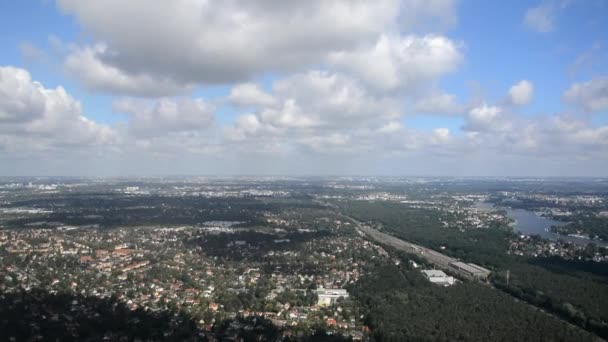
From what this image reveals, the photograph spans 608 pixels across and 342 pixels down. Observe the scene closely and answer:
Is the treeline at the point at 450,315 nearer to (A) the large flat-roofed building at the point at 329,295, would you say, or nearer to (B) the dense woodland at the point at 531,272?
(A) the large flat-roofed building at the point at 329,295

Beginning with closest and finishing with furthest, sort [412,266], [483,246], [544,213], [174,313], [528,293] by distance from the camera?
[174,313]
[528,293]
[412,266]
[483,246]
[544,213]

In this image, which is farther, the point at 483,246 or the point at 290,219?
the point at 290,219

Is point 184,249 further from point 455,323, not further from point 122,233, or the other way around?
point 455,323

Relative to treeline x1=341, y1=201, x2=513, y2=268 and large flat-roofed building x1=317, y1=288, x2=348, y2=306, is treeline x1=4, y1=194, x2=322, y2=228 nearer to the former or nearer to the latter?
treeline x1=341, y1=201, x2=513, y2=268

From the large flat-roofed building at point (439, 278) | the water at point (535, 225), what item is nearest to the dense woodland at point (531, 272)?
the large flat-roofed building at point (439, 278)

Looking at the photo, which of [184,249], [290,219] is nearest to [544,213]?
[290,219]

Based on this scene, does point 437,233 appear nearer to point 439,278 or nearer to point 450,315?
point 439,278
